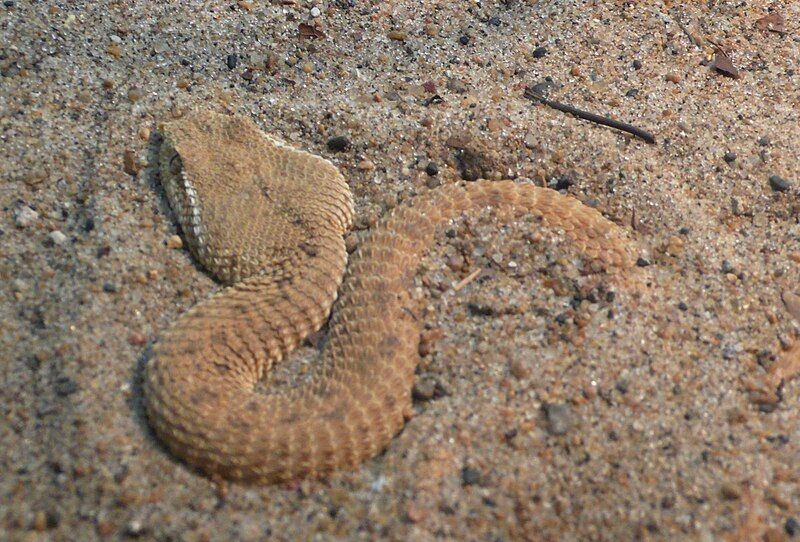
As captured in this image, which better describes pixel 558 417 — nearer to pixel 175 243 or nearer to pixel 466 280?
pixel 466 280

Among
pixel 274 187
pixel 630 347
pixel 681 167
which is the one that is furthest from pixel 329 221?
pixel 681 167

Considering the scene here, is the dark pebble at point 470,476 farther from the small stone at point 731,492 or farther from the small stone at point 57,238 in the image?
the small stone at point 57,238

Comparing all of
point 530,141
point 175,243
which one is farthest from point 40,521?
point 530,141

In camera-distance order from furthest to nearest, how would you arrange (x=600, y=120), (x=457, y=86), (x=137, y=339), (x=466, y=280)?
(x=457, y=86) < (x=600, y=120) < (x=466, y=280) < (x=137, y=339)

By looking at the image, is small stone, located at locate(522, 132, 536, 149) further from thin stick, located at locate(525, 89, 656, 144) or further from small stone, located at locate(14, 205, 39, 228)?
small stone, located at locate(14, 205, 39, 228)

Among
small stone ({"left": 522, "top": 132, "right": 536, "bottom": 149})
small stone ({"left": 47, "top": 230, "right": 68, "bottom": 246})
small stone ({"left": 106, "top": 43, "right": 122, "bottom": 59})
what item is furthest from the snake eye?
small stone ({"left": 522, "top": 132, "right": 536, "bottom": 149})
